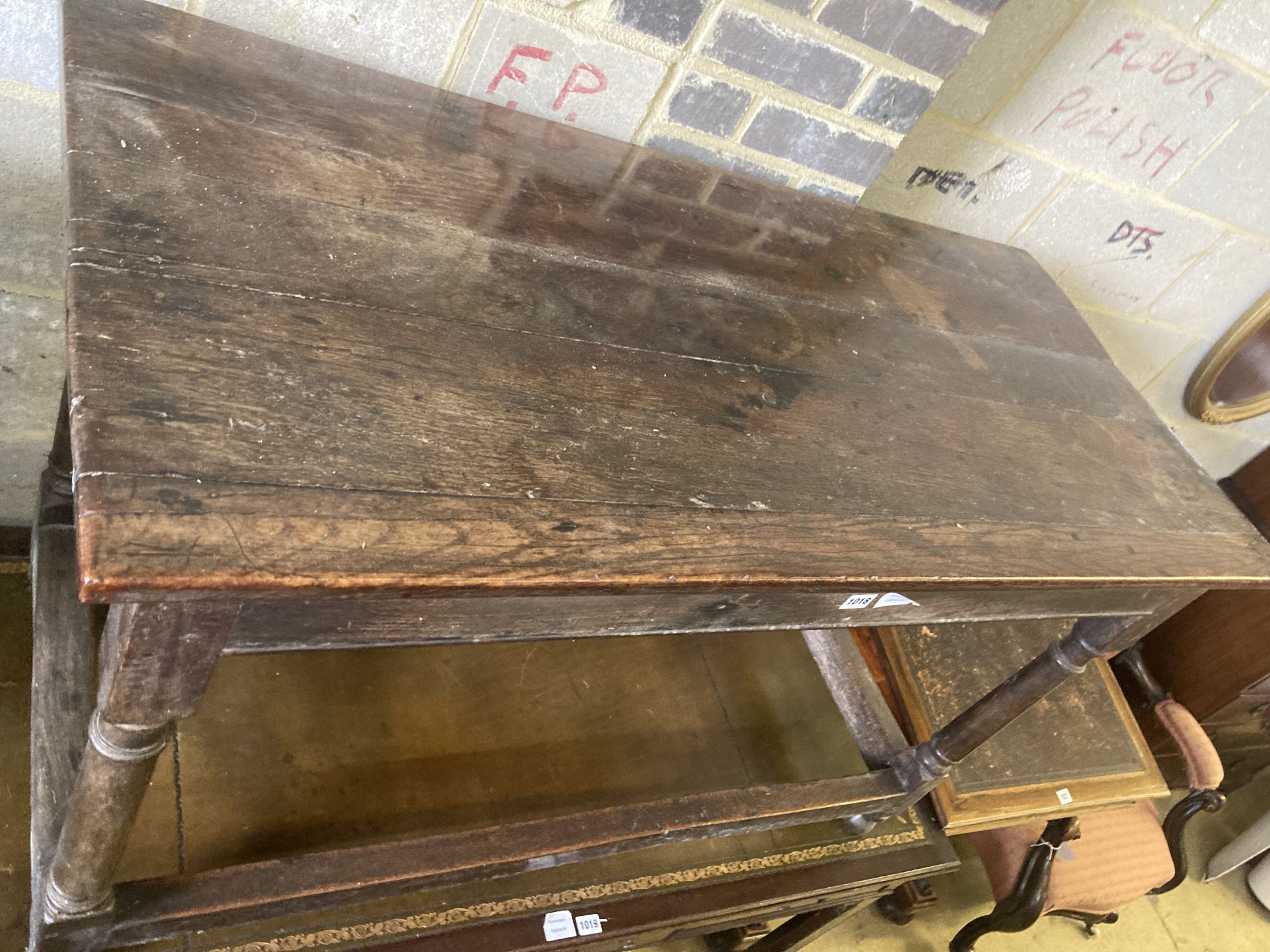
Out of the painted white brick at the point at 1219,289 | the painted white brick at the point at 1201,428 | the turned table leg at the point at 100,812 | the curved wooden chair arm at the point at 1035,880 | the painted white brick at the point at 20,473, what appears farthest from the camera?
the painted white brick at the point at 1201,428

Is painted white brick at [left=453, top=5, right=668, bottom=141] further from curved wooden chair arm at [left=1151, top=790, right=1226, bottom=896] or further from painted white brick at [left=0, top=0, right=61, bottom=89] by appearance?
curved wooden chair arm at [left=1151, top=790, right=1226, bottom=896]

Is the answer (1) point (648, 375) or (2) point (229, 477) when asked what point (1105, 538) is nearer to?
(1) point (648, 375)

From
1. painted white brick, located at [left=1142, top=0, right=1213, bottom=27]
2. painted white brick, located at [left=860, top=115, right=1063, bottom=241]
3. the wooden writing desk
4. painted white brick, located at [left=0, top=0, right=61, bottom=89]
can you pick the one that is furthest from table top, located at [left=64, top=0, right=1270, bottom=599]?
painted white brick, located at [left=1142, top=0, right=1213, bottom=27]

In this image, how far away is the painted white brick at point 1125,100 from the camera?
5.70 ft

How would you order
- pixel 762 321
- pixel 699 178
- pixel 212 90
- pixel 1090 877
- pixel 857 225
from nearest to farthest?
pixel 212 90 → pixel 762 321 → pixel 699 178 → pixel 857 225 → pixel 1090 877

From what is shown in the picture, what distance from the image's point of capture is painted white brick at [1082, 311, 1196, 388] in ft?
7.53

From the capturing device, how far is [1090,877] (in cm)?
201

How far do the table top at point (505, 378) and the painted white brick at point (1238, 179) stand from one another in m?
0.90

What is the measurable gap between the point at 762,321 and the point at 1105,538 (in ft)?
1.63

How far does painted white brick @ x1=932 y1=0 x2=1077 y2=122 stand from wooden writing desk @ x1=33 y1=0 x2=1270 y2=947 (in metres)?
0.45

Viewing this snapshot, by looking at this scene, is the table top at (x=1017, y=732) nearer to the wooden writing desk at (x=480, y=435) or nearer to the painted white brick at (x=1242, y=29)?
the wooden writing desk at (x=480, y=435)

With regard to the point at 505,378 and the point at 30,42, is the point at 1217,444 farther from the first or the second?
the point at 30,42

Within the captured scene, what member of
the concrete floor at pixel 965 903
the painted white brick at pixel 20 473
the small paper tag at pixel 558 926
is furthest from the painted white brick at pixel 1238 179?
the painted white brick at pixel 20 473

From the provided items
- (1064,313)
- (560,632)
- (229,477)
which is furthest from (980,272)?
(229,477)
